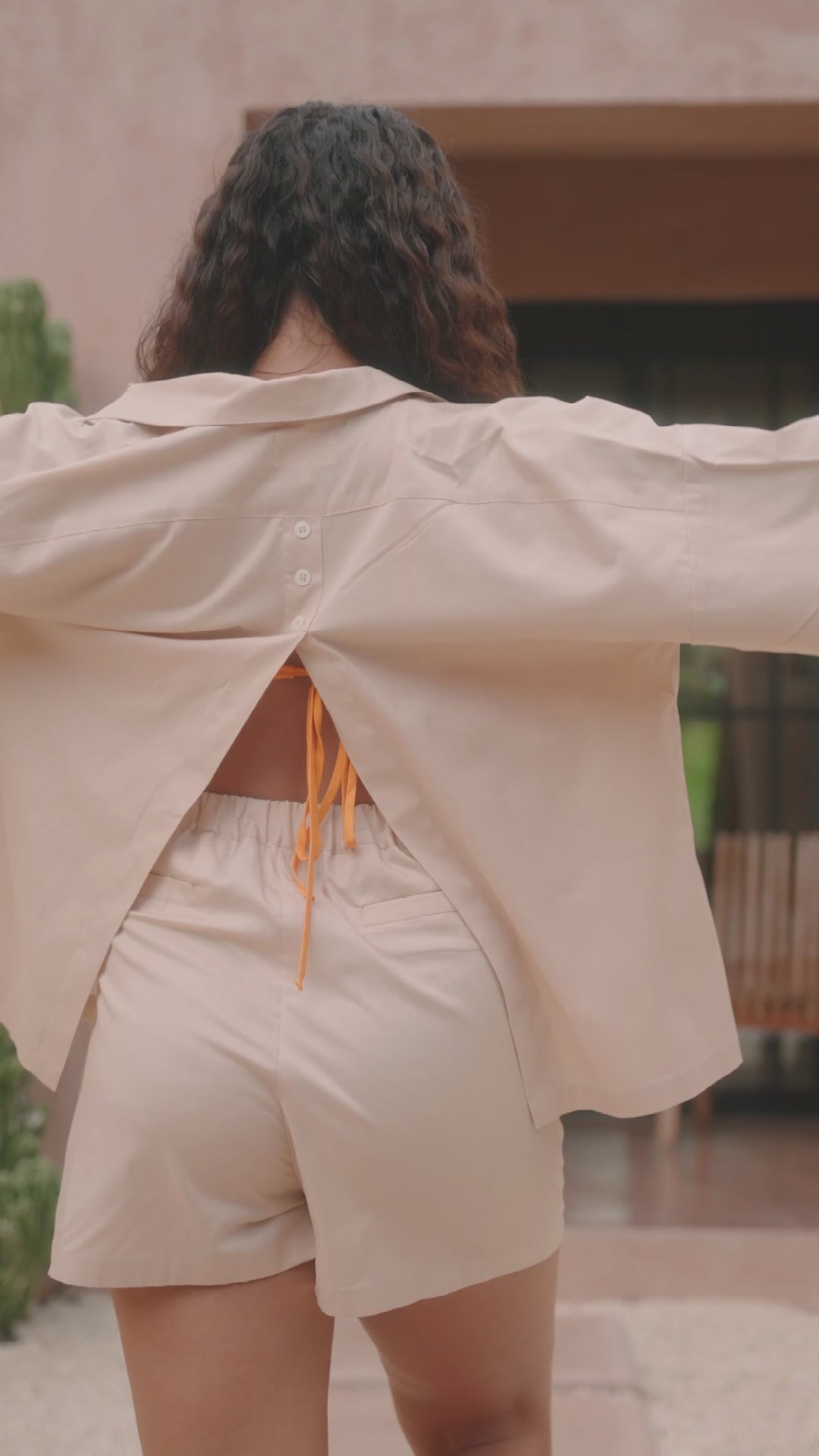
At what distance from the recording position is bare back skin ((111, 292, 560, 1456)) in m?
1.09

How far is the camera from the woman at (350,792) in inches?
42.5

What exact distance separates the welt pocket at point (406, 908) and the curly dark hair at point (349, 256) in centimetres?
44

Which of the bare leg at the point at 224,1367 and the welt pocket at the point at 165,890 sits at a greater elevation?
the welt pocket at the point at 165,890

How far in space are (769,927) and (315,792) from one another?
12.9 ft

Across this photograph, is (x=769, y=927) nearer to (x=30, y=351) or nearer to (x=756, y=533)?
(x=30, y=351)

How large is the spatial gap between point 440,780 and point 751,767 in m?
4.44

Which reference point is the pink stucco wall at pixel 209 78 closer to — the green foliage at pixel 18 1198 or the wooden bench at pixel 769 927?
the green foliage at pixel 18 1198

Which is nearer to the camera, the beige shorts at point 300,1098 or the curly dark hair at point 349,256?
the beige shorts at point 300,1098

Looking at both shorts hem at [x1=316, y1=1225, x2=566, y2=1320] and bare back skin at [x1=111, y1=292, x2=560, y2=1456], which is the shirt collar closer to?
bare back skin at [x1=111, y1=292, x2=560, y2=1456]

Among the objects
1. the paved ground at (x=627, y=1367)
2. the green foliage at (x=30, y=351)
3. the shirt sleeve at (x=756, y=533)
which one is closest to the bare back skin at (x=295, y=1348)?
the shirt sleeve at (x=756, y=533)

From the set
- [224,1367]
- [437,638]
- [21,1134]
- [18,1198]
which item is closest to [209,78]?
[21,1134]

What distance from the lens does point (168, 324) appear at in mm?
1320

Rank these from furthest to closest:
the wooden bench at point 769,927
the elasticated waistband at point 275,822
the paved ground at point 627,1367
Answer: the wooden bench at point 769,927 < the paved ground at point 627,1367 < the elasticated waistband at point 275,822

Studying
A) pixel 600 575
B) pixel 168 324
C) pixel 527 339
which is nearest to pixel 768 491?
pixel 600 575
